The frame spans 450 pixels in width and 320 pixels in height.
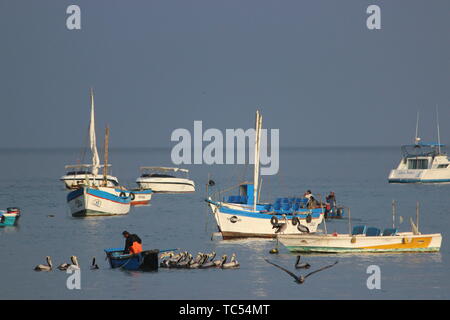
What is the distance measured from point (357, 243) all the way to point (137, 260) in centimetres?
1243

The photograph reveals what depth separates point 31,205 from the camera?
9625cm

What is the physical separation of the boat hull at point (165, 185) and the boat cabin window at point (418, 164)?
29356 mm

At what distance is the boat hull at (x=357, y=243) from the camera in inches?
2031

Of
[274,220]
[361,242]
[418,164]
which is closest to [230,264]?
[361,242]

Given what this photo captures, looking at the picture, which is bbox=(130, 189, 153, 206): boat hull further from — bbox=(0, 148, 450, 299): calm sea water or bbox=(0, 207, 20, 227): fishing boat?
bbox=(0, 207, 20, 227): fishing boat

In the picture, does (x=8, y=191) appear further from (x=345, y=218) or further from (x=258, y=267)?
(x=258, y=267)

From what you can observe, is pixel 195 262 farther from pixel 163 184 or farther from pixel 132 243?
pixel 163 184

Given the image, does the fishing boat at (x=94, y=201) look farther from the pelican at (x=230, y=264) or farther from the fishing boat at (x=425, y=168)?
the fishing boat at (x=425, y=168)

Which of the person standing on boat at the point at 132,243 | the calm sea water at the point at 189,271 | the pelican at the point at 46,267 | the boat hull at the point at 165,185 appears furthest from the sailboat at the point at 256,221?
the boat hull at the point at 165,185

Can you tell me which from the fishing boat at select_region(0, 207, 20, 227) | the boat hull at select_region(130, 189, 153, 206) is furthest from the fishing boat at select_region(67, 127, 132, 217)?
the boat hull at select_region(130, 189, 153, 206)
